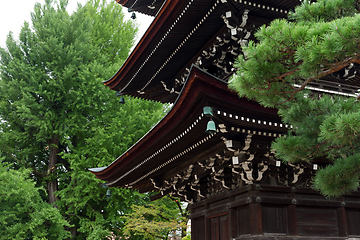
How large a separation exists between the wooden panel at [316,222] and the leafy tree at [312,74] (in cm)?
295

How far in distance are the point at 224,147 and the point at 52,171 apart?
1173cm

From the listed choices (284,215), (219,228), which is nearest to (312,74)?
(284,215)

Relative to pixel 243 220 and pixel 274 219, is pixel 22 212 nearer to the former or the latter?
pixel 243 220

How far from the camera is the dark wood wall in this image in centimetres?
614

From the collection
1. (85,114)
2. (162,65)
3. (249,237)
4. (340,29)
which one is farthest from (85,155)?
(340,29)

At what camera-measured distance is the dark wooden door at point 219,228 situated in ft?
22.8

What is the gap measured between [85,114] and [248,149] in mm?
11987

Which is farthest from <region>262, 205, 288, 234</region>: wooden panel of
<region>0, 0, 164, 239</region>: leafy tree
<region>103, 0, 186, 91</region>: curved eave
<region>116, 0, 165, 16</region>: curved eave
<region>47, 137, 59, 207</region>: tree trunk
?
<region>47, 137, 59, 207</region>: tree trunk

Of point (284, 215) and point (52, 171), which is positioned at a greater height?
point (52, 171)

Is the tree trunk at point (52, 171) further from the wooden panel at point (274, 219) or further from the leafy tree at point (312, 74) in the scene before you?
the leafy tree at point (312, 74)

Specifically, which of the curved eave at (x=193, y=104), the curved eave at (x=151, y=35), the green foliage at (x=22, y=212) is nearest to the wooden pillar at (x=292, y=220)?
the curved eave at (x=193, y=104)

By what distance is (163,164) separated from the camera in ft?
26.0

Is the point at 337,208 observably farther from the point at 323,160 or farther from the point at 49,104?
the point at 49,104

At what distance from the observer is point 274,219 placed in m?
6.25
